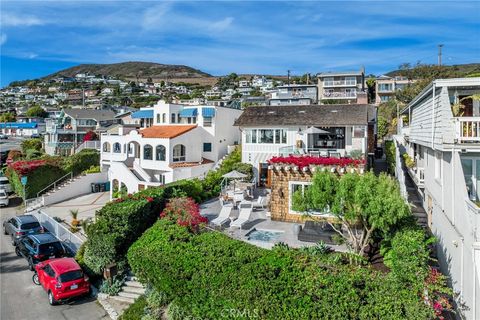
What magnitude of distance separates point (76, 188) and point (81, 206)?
5140 millimetres

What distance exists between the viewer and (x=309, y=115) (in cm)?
2866

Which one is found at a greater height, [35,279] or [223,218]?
[223,218]

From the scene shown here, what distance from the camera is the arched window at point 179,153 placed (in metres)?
32.4

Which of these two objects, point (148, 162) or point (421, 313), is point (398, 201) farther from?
point (148, 162)

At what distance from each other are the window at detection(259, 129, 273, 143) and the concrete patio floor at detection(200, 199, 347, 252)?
7962 millimetres

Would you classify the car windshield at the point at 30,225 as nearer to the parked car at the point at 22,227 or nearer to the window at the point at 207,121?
the parked car at the point at 22,227

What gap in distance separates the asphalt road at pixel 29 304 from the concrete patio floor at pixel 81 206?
851 centimetres

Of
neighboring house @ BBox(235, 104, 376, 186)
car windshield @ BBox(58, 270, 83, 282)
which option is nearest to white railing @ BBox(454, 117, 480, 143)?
neighboring house @ BBox(235, 104, 376, 186)

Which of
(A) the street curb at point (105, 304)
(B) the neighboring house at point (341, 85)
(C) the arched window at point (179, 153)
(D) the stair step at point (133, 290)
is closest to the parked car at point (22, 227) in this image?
(A) the street curb at point (105, 304)

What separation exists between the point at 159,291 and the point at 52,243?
8.92 metres

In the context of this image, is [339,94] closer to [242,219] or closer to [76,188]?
[76,188]

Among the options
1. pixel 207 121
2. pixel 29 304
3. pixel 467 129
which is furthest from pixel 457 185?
pixel 207 121

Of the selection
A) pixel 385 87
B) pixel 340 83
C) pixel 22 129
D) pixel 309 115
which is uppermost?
pixel 340 83

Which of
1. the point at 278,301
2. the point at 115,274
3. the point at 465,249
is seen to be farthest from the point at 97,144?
the point at 465,249
